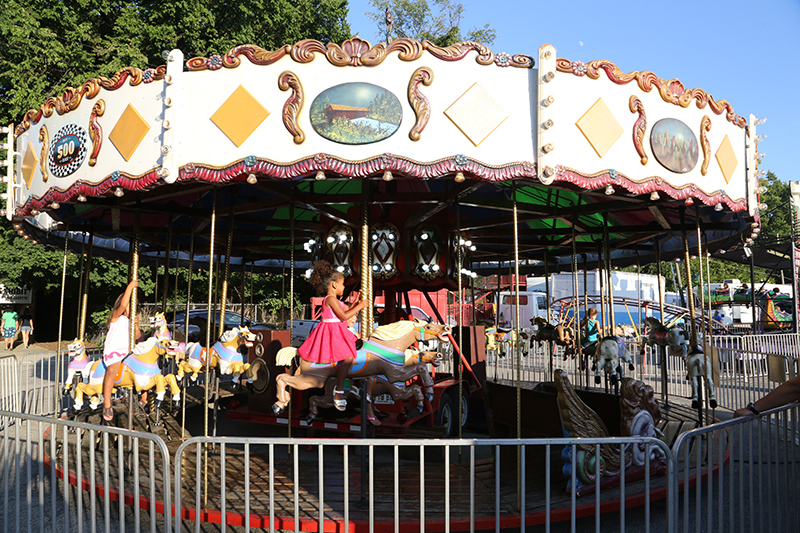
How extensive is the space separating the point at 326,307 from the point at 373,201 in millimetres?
1884

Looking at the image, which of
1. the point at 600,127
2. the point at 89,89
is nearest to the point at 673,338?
the point at 600,127

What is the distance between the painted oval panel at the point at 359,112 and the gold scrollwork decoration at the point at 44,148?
343 centimetres

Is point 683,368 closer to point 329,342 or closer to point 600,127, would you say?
point 600,127

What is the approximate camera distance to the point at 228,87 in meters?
5.08

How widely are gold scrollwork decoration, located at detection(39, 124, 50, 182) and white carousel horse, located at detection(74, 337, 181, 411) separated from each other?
2099 mm

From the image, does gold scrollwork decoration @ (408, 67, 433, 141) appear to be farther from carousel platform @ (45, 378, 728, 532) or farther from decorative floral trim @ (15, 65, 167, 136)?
carousel platform @ (45, 378, 728, 532)

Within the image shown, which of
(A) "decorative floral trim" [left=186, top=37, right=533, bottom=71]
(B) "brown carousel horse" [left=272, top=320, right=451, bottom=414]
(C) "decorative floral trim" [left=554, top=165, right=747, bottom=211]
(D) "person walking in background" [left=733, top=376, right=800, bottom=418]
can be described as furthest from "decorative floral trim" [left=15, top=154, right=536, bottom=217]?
(D) "person walking in background" [left=733, top=376, right=800, bottom=418]

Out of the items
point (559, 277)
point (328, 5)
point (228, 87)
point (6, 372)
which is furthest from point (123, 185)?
point (559, 277)

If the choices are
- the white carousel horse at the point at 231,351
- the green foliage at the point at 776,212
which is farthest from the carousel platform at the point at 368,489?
the green foliage at the point at 776,212

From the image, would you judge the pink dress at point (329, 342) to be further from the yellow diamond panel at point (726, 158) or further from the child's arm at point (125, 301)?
the yellow diamond panel at point (726, 158)

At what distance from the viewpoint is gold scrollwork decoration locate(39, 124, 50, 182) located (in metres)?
6.43

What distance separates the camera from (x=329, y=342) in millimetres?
5207

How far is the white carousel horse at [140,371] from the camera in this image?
625cm

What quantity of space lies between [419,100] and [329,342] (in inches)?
85.4
